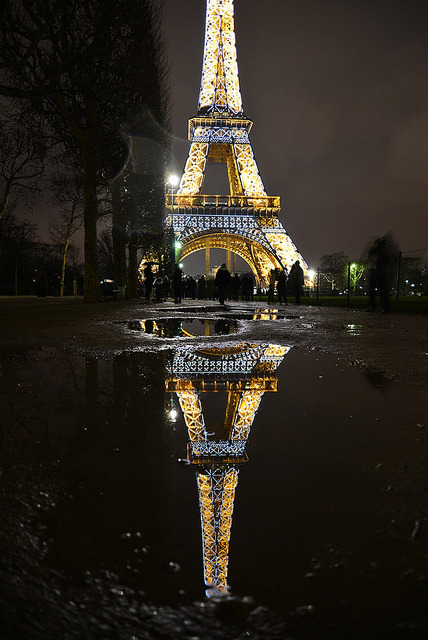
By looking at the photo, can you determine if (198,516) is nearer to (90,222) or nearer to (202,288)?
(90,222)

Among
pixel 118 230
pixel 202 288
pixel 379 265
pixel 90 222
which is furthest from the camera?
pixel 202 288

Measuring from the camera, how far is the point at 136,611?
814 mm

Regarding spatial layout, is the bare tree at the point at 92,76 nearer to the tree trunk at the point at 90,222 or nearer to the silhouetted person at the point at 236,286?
the tree trunk at the point at 90,222

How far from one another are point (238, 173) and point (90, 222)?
27458mm

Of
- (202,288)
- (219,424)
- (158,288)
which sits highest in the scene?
(202,288)

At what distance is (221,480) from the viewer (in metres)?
1.41

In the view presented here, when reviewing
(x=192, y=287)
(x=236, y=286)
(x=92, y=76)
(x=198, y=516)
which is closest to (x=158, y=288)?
(x=92, y=76)

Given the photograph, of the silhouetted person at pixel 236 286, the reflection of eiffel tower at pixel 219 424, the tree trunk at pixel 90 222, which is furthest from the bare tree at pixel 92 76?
the silhouetted person at pixel 236 286

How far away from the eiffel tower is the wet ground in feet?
117

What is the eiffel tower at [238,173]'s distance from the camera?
38.8 metres

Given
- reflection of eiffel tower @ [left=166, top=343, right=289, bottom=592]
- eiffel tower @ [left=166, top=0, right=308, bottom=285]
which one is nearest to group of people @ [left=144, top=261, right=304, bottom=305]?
eiffel tower @ [left=166, top=0, right=308, bottom=285]

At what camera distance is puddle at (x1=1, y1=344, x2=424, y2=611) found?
936 mm

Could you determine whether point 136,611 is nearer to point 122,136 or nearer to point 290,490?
point 290,490

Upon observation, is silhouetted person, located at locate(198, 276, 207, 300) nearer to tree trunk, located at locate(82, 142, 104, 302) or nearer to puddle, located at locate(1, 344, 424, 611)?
tree trunk, located at locate(82, 142, 104, 302)
